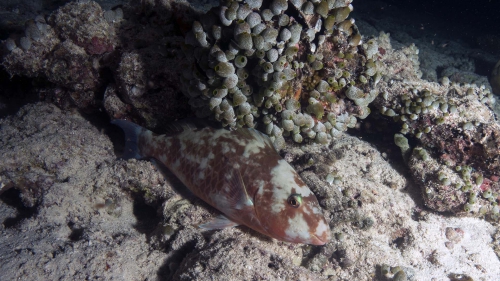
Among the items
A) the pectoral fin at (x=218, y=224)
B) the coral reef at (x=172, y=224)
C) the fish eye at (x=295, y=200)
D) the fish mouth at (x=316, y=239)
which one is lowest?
the coral reef at (x=172, y=224)

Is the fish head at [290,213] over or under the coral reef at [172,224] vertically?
over

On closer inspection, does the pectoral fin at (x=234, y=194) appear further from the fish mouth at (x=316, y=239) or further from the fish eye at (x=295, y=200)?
the fish mouth at (x=316, y=239)

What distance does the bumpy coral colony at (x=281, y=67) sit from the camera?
3197mm

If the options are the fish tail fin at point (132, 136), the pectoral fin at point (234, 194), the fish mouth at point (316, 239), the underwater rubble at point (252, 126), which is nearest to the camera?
the fish mouth at point (316, 239)

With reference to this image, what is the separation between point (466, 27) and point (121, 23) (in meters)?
28.9

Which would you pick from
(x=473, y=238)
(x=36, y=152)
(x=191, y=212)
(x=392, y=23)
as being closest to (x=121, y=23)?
(x=36, y=152)

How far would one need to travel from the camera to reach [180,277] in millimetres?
2838

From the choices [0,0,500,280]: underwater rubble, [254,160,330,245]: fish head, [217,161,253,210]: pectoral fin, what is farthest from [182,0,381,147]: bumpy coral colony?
[254,160,330,245]: fish head

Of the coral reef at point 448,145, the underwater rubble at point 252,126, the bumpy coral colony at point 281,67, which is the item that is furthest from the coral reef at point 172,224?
Answer: the bumpy coral colony at point 281,67

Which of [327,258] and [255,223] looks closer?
[255,223]

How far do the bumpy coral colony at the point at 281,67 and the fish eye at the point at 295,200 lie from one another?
102 centimetres

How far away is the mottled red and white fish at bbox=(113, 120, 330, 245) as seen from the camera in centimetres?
297

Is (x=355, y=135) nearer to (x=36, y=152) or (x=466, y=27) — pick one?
(x=36, y=152)

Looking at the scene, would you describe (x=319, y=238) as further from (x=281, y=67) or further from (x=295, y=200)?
(x=281, y=67)
